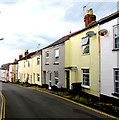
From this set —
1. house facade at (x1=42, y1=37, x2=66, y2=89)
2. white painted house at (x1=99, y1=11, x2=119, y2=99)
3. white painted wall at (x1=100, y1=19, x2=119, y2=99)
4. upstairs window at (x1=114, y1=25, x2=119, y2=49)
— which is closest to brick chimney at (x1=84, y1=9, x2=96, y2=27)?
house facade at (x1=42, y1=37, x2=66, y2=89)

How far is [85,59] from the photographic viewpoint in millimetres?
15008

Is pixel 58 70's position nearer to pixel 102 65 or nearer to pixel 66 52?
pixel 66 52

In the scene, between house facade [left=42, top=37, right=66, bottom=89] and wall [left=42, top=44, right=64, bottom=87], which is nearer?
wall [left=42, top=44, right=64, bottom=87]

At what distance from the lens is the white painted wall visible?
11391mm

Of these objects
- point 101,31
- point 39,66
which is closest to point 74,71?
point 101,31

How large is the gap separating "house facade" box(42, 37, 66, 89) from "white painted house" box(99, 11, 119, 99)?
7.50 metres

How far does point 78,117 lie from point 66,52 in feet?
35.9

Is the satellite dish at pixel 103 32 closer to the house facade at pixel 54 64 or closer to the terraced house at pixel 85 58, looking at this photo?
the terraced house at pixel 85 58

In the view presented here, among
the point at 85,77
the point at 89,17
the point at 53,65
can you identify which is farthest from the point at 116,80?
the point at 53,65

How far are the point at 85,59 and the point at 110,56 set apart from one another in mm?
3624

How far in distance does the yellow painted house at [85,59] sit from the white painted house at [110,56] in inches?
25.6

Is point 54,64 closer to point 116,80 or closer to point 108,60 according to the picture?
point 108,60

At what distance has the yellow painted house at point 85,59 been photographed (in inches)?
527

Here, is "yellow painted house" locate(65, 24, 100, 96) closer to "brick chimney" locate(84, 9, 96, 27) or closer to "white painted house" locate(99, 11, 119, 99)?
"white painted house" locate(99, 11, 119, 99)
